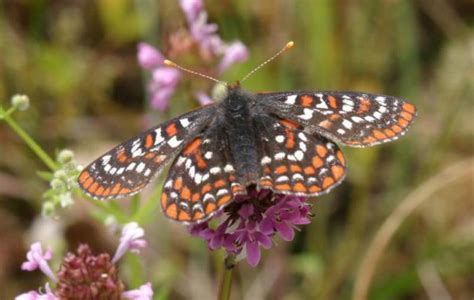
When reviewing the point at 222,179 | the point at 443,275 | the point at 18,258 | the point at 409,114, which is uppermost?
the point at 18,258

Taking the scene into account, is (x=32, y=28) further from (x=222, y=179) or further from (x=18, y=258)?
(x=222, y=179)

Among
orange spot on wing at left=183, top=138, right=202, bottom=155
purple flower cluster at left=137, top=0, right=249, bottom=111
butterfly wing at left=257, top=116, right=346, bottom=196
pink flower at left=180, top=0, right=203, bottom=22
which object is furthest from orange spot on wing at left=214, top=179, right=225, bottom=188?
pink flower at left=180, top=0, right=203, bottom=22

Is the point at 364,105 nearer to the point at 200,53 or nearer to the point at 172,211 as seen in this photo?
the point at 172,211

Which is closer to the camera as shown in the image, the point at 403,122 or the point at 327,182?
the point at 327,182

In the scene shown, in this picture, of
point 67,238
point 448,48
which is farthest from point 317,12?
point 67,238

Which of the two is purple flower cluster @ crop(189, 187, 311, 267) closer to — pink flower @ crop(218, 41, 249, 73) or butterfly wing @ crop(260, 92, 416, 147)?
butterfly wing @ crop(260, 92, 416, 147)

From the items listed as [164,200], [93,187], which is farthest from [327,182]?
[93,187]
